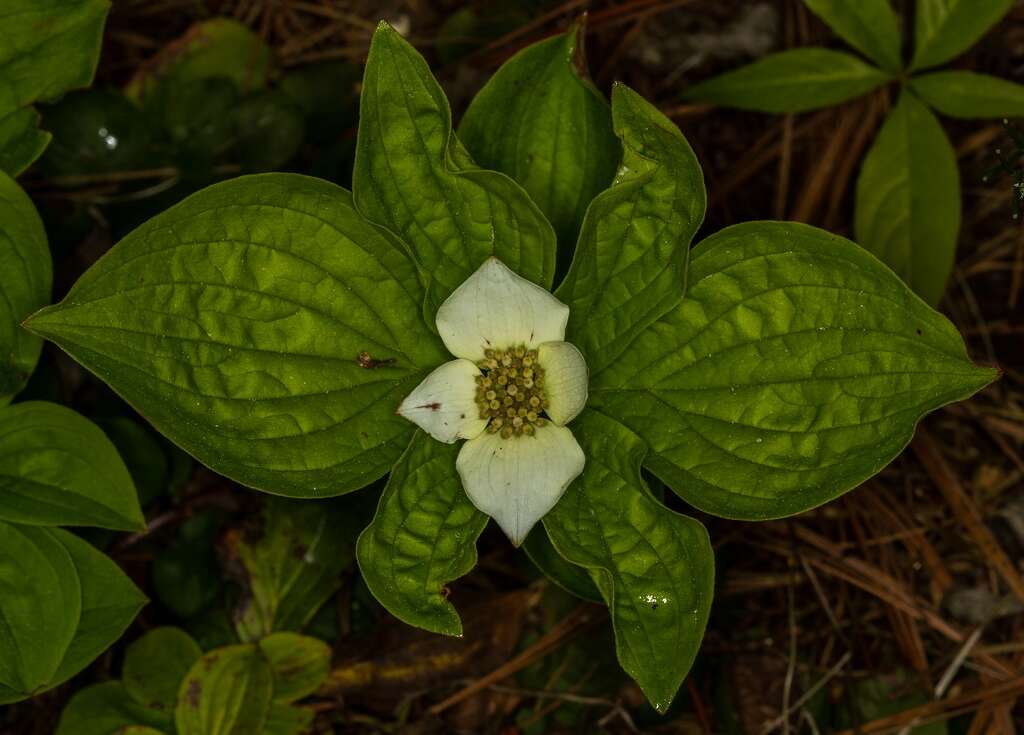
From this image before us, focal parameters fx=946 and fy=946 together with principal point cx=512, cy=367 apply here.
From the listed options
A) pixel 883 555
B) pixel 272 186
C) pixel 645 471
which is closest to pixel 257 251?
pixel 272 186

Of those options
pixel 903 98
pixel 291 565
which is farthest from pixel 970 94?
pixel 291 565

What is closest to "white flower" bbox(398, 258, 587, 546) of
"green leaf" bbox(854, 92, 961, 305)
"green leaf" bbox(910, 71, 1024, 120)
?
"green leaf" bbox(854, 92, 961, 305)

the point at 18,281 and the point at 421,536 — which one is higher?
the point at 18,281

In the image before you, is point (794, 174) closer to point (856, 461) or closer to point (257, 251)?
point (856, 461)

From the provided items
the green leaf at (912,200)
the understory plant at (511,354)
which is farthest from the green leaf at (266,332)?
the green leaf at (912,200)

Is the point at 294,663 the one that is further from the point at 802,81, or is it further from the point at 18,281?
the point at 802,81

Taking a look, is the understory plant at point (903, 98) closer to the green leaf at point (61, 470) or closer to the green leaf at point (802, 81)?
the green leaf at point (802, 81)

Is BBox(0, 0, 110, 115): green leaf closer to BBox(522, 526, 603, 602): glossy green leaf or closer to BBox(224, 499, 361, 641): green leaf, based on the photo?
BBox(224, 499, 361, 641): green leaf
